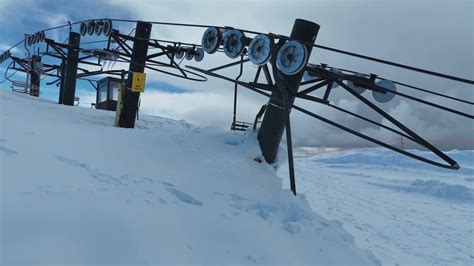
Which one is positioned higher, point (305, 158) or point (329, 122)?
point (329, 122)

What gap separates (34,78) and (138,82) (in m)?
17.8

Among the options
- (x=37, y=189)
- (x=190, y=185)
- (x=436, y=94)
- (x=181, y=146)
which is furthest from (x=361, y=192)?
(x=37, y=189)

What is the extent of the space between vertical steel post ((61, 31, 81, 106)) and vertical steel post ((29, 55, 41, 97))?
4864 mm

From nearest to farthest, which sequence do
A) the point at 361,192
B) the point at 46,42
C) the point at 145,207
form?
the point at 145,207 → the point at 361,192 → the point at 46,42

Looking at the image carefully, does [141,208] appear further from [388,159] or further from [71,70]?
[388,159]

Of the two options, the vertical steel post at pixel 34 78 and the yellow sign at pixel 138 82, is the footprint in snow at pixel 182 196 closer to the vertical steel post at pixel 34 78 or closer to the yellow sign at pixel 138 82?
the yellow sign at pixel 138 82

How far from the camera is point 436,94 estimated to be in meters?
8.63

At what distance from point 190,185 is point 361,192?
12464 millimetres

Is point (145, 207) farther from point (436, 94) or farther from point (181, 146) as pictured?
point (436, 94)

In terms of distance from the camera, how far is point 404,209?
47.1ft

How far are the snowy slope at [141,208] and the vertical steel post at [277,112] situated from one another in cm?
130

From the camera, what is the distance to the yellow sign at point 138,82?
14617mm

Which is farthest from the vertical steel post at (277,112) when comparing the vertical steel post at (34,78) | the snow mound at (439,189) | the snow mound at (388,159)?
the vertical steel post at (34,78)

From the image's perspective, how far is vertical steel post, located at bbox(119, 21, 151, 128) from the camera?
1472cm
